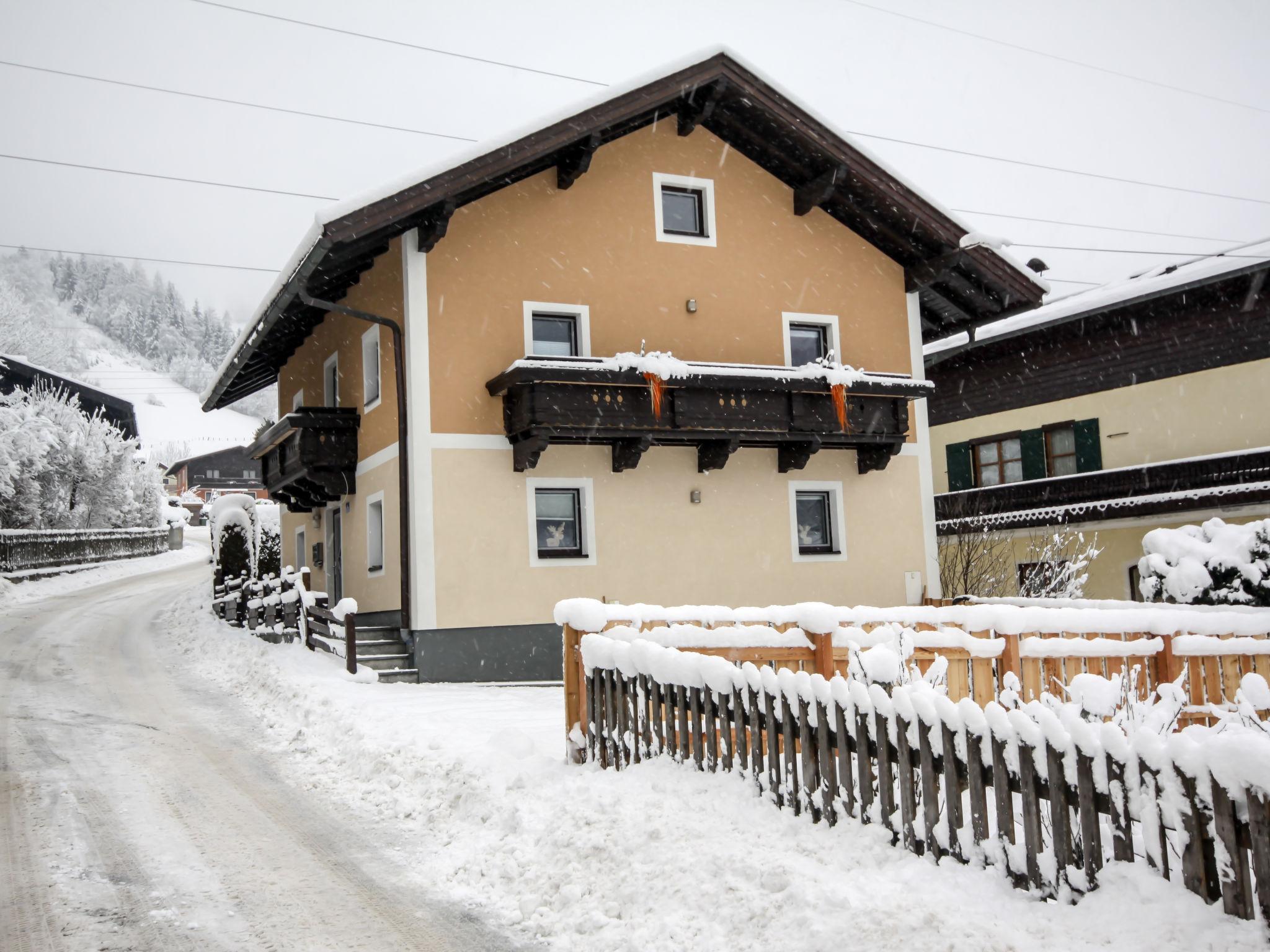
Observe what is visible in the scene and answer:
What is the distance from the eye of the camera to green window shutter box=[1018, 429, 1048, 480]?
2358 centimetres

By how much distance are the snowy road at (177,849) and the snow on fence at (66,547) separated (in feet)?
73.3

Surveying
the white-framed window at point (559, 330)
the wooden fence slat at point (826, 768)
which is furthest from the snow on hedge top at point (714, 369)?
the wooden fence slat at point (826, 768)

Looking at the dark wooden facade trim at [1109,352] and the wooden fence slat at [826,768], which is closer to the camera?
the wooden fence slat at [826,768]

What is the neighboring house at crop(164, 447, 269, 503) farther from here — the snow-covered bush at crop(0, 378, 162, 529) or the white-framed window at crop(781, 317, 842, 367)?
the white-framed window at crop(781, 317, 842, 367)

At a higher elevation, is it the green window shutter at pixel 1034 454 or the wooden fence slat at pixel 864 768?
the green window shutter at pixel 1034 454

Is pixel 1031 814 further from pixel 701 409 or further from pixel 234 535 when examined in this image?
pixel 234 535

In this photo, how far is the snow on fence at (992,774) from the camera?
3973mm

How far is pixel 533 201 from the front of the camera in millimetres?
16047


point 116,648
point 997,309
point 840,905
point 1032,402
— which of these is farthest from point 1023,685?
point 1032,402

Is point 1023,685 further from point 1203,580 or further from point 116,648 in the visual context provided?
point 116,648

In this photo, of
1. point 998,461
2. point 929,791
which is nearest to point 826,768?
point 929,791

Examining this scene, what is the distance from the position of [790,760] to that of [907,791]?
0.89 meters

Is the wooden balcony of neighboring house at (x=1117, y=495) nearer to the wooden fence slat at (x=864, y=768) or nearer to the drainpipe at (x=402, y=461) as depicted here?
the drainpipe at (x=402, y=461)

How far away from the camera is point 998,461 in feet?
82.0
